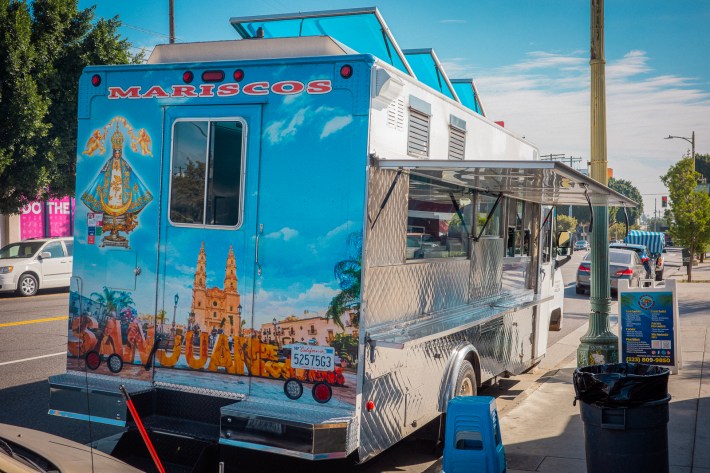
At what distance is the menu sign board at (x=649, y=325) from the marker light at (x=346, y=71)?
5.91 m

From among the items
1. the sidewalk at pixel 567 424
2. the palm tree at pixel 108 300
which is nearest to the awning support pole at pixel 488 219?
the sidewalk at pixel 567 424

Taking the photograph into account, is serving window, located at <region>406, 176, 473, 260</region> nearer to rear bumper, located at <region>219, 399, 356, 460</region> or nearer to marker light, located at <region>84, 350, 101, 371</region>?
→ rear bumper, located at <region>219, 399, 356, 460</region>

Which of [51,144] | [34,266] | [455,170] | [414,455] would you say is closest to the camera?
[455,170]

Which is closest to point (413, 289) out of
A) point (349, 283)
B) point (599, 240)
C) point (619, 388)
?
point (349, 283)

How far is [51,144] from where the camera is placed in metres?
21.2

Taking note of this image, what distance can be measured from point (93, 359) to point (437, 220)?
3.10 m

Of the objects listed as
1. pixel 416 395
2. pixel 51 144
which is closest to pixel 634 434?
pixel 416 395

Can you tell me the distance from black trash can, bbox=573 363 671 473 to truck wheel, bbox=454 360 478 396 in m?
1.52

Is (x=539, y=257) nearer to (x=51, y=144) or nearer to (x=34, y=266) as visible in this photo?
(x=34, y=266)

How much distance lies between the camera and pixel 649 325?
972 cm

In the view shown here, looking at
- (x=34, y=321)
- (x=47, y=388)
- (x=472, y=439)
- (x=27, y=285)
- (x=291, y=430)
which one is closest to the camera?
(x=291, y=430)

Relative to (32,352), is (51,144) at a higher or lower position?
higher

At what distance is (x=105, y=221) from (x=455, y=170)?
276cm

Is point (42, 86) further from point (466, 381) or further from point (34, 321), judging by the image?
point (466, 381)
